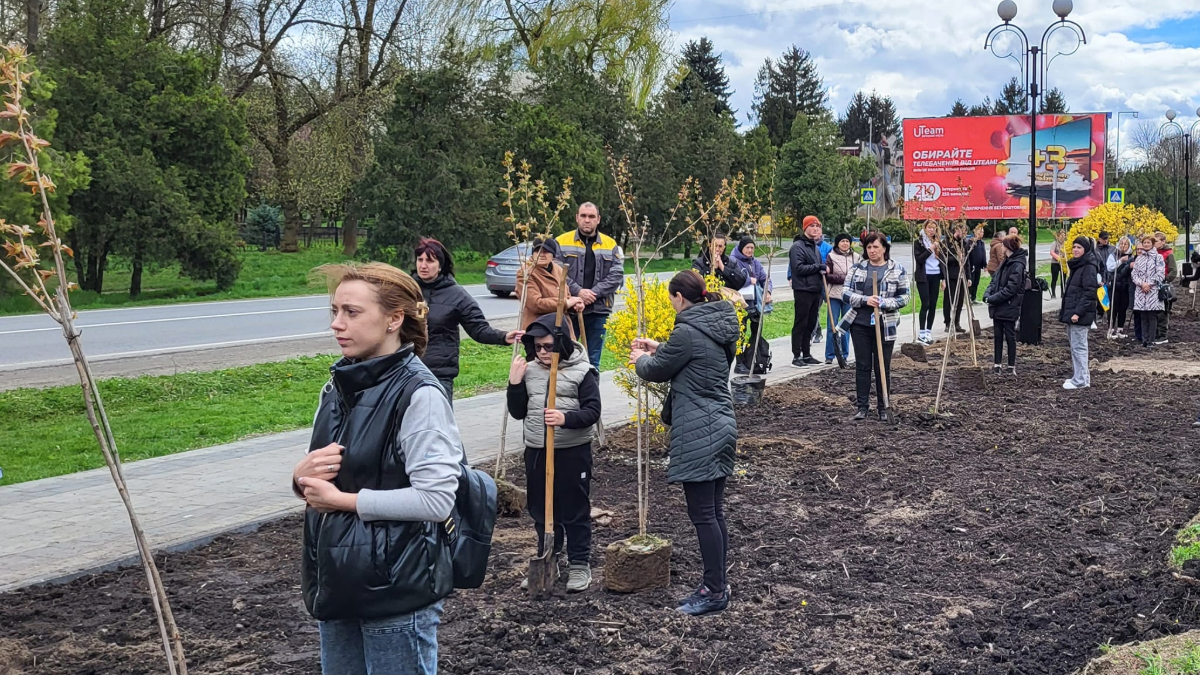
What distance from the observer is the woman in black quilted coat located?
209 inches

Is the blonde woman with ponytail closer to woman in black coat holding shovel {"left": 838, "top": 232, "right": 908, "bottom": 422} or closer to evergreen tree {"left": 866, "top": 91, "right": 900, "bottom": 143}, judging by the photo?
woman in black coat holding shovel {"left": 838, "top": 232, "right": 908, "bottom": 422}

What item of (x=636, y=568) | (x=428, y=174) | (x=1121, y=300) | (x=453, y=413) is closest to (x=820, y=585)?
(x=636, y=568)

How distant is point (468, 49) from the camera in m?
40.2

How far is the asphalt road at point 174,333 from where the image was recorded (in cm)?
1382

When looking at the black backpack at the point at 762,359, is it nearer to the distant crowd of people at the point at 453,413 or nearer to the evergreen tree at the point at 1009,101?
the distant crowd of people at the point at 453,413

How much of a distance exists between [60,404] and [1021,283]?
1091 centimetres

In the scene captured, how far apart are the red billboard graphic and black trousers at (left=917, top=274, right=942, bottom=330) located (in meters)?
16.1

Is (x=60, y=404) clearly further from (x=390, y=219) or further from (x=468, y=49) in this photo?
(x=468, y=49)

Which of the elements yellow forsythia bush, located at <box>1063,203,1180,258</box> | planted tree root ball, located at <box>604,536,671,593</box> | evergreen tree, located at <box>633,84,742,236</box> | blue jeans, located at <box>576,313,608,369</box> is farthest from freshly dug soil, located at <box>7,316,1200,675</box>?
evergreen tree, located at <box>633,84,742,236</box>

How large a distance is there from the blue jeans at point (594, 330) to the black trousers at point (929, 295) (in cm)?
958

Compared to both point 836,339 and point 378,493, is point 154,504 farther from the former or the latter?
point 836,339

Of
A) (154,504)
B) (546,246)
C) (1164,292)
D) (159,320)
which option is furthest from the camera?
(159,320)

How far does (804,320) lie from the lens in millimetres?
14750

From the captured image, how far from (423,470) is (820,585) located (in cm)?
345
